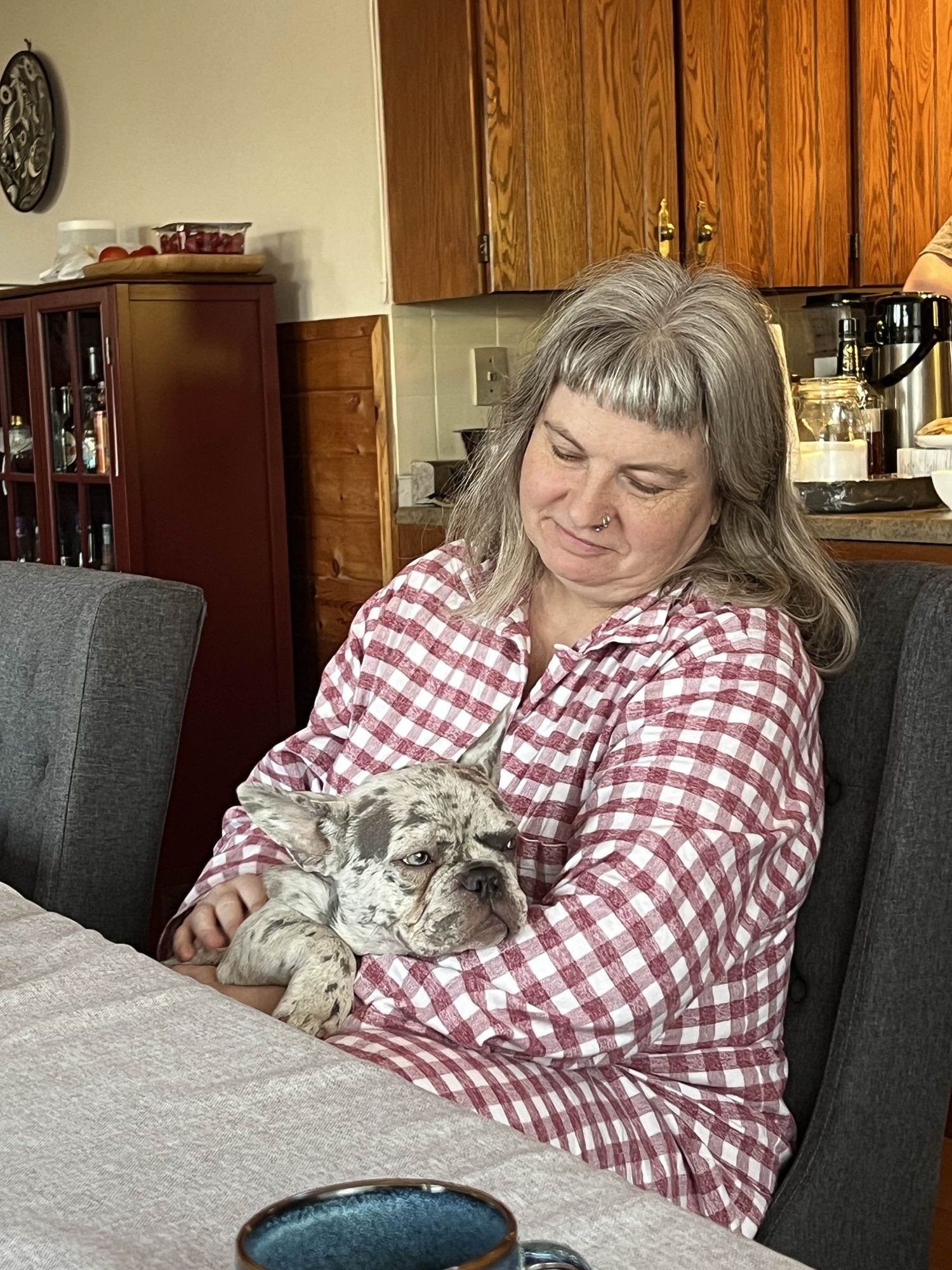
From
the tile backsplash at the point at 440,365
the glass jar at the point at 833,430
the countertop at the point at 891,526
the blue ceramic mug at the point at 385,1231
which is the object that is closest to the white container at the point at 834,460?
the glass jar at the point at 833,430

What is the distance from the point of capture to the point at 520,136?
11.0 ft

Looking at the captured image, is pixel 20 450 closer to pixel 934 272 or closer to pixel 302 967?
pixel 934 272

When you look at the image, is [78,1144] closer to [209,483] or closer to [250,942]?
[250,942]

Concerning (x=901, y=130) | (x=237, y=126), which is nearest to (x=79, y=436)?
(x=237, y=126)

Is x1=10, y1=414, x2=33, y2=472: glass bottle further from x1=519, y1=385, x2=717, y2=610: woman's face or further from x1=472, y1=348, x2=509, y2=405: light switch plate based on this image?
x1=519, y1=385, x2=717, y2=610: woman's face

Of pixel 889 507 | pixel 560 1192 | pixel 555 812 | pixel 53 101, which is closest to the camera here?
pixel 560 1192

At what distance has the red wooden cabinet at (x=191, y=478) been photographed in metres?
3.55

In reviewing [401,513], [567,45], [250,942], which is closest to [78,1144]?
[250,942]

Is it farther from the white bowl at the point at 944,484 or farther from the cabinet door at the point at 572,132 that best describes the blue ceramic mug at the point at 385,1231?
the cabinet door at the point at 572,132

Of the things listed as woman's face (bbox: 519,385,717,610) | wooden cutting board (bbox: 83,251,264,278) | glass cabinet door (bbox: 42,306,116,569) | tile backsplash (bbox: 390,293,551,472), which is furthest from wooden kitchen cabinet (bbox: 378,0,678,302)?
woman's face (bbox: 519,385,717,610)

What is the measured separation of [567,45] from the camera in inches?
133

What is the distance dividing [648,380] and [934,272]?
1.76 meters

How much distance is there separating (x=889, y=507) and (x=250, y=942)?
1772 mm

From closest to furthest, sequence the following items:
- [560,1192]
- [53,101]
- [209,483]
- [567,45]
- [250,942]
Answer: [560,1192], [250,942], [567,45], [209,483], [53,101]
